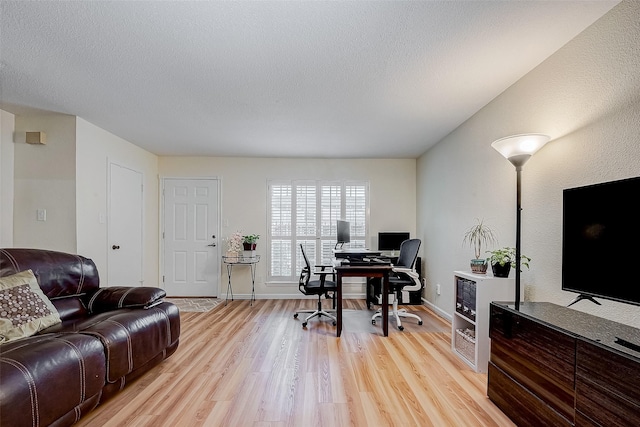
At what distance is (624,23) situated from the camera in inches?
65.3

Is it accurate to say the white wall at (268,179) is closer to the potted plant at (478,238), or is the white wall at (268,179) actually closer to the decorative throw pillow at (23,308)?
the potted plant at (478,238)

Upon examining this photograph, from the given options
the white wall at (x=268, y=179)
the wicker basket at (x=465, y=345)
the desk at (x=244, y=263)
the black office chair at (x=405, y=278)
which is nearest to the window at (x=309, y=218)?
the white wall at (x=268, y=179)

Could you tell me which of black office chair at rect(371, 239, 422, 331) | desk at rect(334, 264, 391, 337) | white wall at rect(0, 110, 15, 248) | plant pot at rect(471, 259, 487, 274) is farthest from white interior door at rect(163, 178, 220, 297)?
plant pot at rect(471, 259, 487, 274)

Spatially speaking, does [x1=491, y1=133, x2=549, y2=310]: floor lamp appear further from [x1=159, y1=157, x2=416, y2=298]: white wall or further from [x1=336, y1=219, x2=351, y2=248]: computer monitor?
[x1=159, y1=157, x2=416, y2=298]: white wall

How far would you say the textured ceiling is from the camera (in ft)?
5.72

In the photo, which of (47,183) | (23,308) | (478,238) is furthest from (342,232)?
(47,183)

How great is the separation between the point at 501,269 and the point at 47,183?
15.2ft

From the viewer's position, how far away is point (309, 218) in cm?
538

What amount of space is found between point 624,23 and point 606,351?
1.70m

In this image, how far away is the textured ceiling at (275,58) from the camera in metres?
1.74

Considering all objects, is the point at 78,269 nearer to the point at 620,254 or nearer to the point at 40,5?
the point at 40,5

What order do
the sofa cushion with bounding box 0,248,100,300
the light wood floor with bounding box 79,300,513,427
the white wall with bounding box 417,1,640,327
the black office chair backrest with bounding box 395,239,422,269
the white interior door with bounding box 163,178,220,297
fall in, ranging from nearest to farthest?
the white wall with bounding box 417,1,640,327, the light wood floor with bounding box 79,300,513,427, the sofa cushion with bounding box 0,248,100,300, the black office chair backrest with bounding box 395,239,422,269, the white interior door with bounding box 163,178,220,297

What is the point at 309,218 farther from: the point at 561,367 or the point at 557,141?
the point at 561,367

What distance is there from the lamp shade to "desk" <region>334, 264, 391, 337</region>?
175 centimetres
